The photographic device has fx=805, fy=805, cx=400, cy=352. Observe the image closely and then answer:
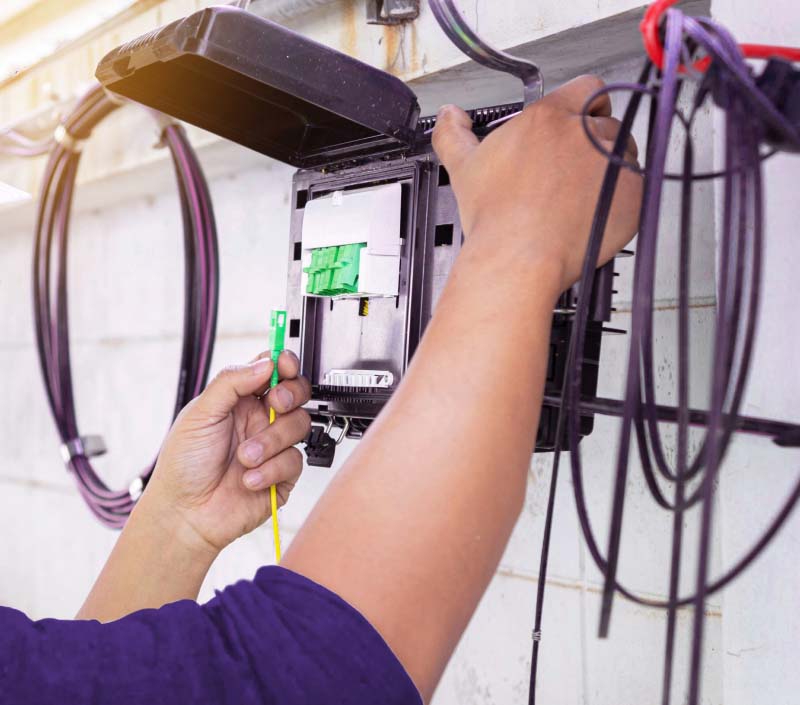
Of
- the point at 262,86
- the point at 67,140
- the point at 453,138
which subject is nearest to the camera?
the point at 453,138

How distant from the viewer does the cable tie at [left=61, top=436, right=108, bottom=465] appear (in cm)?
153

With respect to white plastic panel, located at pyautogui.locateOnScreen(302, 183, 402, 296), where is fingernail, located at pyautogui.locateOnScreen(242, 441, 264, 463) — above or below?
below

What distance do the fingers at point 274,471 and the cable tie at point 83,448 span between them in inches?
32.4

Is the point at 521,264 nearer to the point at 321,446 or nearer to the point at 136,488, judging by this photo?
the point at 321,446

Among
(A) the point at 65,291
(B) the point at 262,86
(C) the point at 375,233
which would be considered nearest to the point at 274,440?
(C) the point at 375,233

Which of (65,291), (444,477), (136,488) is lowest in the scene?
(136,488)

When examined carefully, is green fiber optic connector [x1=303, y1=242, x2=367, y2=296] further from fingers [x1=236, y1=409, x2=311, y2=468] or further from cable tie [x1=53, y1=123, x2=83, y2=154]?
cable tie [x1=53, y1=123, x2=83, y2=154]

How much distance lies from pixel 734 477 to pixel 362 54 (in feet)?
2.32

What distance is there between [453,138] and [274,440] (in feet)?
1.18

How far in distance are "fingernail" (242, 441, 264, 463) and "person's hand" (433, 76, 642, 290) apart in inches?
14.0

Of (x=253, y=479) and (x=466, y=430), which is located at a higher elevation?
(x=466, y=430)

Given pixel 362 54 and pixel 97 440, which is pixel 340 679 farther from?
pixel 97 440

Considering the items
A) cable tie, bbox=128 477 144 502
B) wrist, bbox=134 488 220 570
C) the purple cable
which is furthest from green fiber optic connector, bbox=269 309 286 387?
cable tie, bbox=128 477 144 502

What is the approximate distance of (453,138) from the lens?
25.0 inches
